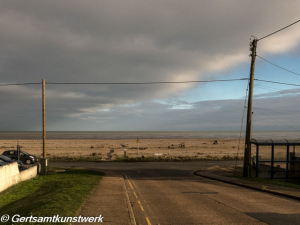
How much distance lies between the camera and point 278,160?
21938mm

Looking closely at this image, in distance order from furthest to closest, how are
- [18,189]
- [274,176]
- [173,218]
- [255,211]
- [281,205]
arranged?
1. [274,176]
2. [18,189]
3. [281,205]
4. [255,211]
5. [173,218]

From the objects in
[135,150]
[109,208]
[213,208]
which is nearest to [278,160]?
[213,208]

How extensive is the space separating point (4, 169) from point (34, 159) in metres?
16.6

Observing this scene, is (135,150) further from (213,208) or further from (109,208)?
(109,208)

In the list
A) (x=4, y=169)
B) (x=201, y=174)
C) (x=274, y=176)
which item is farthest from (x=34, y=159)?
(x=274, y=176)

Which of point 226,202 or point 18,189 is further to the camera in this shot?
point 18,189

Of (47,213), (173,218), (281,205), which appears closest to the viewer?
(47,213)

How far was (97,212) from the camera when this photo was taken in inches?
348

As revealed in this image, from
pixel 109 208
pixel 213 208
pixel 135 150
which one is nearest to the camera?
pixel 109 208

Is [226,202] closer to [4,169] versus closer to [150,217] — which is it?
[150,217]

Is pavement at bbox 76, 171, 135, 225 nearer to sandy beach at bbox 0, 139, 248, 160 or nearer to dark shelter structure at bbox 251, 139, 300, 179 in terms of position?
dark shelter structure at bbox 251, 139, 300, 179

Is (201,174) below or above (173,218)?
below

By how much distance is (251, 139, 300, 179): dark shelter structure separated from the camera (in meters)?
21.8

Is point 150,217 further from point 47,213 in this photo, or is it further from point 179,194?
point 179,194
